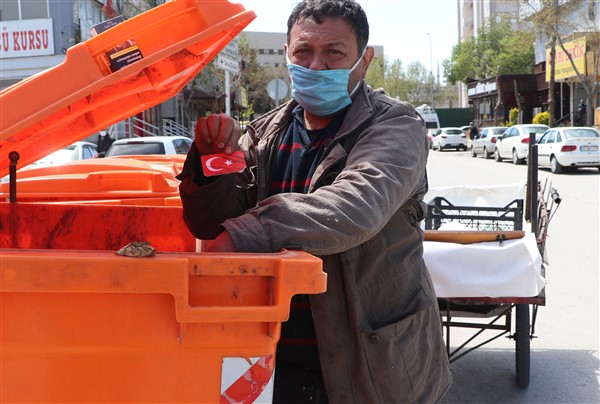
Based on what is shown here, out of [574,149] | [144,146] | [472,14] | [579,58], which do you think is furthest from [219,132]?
[472,14]

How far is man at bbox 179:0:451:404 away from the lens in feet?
5.32

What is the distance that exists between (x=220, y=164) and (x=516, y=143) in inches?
998

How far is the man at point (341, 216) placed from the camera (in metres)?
1.62

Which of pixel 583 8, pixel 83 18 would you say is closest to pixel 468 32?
pixel 583 8

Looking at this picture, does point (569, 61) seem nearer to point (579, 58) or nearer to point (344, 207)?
point (579, 58)

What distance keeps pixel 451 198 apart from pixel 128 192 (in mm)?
3200

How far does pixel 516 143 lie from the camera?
2564 cm

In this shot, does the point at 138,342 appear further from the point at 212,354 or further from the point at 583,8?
the point at 583,8

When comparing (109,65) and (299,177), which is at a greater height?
(109,65)

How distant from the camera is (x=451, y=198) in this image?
6.61 metres

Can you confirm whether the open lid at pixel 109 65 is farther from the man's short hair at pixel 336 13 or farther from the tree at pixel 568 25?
the tree at pixel 568 25

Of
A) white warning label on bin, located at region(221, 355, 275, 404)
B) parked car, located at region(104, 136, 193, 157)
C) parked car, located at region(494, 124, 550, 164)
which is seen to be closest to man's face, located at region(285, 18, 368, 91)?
white warning label on bin, located at region(221, 355, 275, 404)

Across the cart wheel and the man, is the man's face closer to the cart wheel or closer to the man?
the man

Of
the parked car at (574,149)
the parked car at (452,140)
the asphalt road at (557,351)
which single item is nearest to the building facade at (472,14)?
the parked car at (452,140)
